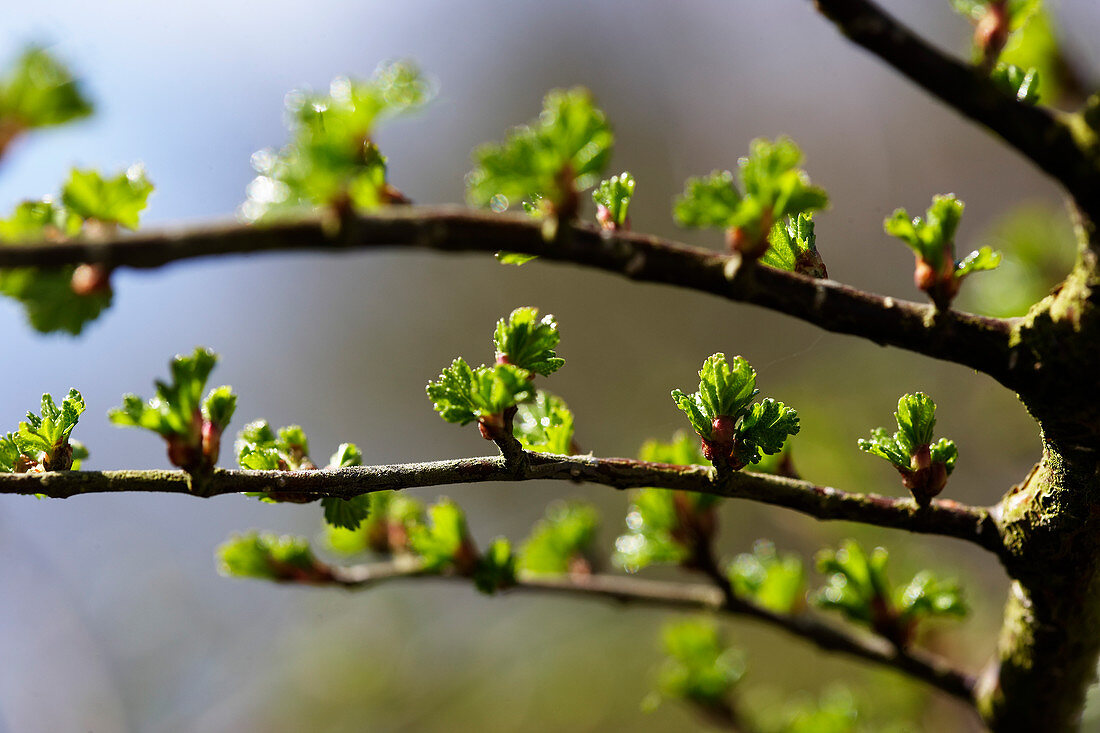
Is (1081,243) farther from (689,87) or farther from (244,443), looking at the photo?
(689,87)

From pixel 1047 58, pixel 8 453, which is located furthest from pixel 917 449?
pixel 1047 58

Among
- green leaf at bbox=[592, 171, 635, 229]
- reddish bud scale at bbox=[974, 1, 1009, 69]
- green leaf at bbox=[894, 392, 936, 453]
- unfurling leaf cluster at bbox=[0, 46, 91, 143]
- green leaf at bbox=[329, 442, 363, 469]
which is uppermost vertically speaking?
reddish bud scale at bbox=[974, 1, 1009, 69]

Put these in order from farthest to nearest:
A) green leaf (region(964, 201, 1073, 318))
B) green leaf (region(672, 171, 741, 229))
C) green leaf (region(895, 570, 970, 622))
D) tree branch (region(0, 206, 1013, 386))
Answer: green leaf (region(964, 201, 1073, 318)), green leaf (region(895, 570, 970, 622)), green leaf (region(672, 171, 741, 229)), tree branch (region(0, 206, 1013, 386))

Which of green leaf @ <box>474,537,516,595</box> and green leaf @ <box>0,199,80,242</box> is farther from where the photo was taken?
green leaf @ <box>474,537,516,595</box>

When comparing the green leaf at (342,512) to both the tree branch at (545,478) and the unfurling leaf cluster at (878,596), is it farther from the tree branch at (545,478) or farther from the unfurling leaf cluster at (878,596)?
the unfurling leaf cluster at (878,596)

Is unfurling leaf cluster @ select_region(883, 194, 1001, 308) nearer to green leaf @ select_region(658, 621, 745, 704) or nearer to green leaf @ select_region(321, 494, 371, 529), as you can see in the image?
green leaf @ select_region(321, 494, 371, 529)

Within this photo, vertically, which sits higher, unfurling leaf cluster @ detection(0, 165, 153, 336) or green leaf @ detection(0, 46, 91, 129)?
green leaf @ detection(0, 46, 91, 129)

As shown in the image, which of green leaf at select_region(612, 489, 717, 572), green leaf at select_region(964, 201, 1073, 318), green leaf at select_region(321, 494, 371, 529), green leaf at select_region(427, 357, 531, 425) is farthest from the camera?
green leaf at select_region(964, 201, 1073, 318)

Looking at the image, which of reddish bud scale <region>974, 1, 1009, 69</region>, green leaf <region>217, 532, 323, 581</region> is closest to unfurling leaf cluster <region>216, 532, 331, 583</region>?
green leaf <region>217, 532, 323, 581</region>
